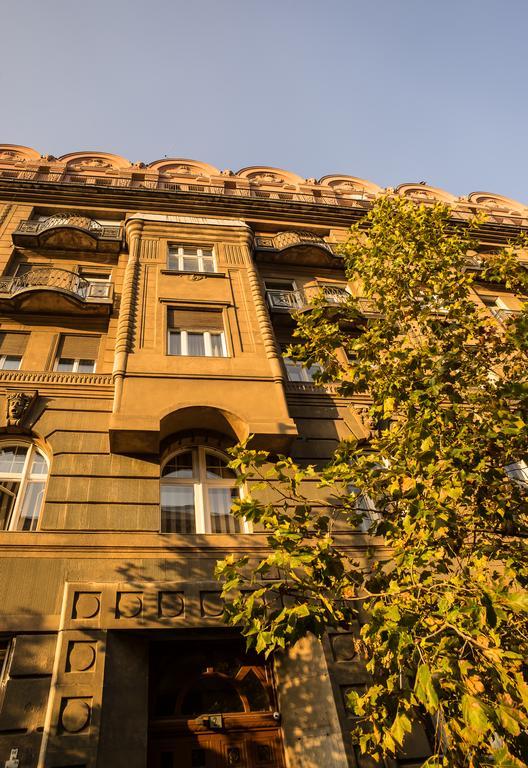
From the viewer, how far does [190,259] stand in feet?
53.5

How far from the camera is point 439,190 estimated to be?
30.9 metres

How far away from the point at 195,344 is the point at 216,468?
3.70 metres

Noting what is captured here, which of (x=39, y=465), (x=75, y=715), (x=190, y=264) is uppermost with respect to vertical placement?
(x=190, y=264)

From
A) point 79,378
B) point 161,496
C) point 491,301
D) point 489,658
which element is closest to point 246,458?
point 489,658

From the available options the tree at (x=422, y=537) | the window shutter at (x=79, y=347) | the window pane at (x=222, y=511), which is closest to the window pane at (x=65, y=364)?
the window shutter at (x=79, y=347)

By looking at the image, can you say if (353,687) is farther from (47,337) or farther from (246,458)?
(47,337)

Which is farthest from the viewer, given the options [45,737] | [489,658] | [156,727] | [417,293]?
[417,293]

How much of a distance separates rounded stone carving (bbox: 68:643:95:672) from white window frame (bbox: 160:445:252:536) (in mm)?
2548

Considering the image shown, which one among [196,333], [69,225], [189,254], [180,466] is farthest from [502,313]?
[69,225]

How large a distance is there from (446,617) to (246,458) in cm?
295

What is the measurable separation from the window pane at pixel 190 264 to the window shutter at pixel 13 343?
5333 millimetres

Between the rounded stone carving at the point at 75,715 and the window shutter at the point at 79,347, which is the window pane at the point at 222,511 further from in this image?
the window shutter at the point at 79,347

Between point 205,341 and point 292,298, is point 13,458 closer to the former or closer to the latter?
point 205,341

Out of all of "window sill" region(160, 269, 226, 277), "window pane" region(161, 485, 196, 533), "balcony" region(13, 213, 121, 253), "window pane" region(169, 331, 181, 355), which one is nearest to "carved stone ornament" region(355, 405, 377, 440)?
"window pane" region(161, 485, 196, 533)
